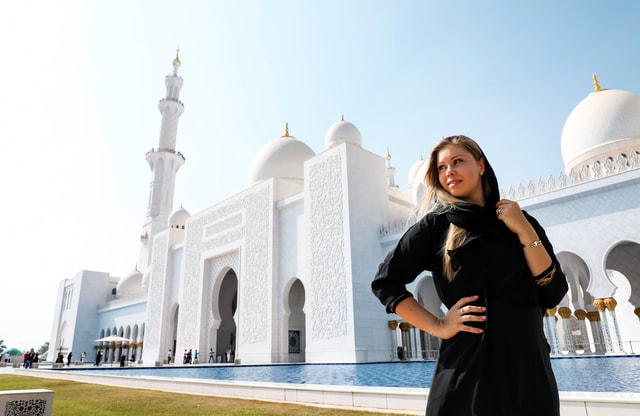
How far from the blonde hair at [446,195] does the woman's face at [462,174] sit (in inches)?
0.4

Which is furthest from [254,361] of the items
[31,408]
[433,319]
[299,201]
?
[433,319]

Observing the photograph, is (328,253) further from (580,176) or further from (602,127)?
(602,127)

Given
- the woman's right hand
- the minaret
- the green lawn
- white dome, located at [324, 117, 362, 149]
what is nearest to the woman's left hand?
the woman's right hand

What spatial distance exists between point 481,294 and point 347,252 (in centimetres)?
831

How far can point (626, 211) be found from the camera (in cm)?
653

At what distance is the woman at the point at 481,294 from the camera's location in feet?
2.26

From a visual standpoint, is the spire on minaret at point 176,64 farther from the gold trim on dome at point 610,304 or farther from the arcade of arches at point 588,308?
the gold trim on dome at point 610,304

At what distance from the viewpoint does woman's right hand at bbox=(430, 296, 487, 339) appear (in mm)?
718

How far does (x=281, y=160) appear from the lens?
12.8 meters

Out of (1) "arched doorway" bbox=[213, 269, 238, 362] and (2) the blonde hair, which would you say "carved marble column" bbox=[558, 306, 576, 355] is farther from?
(1) "arched doorway" bbox=[213, 269, 238, 362]

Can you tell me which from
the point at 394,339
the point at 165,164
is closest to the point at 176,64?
the point at 165,164

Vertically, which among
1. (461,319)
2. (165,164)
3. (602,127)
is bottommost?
(461,319)

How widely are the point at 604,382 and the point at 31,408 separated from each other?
12.7 feet

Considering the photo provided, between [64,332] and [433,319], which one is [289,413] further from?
[64,332]
